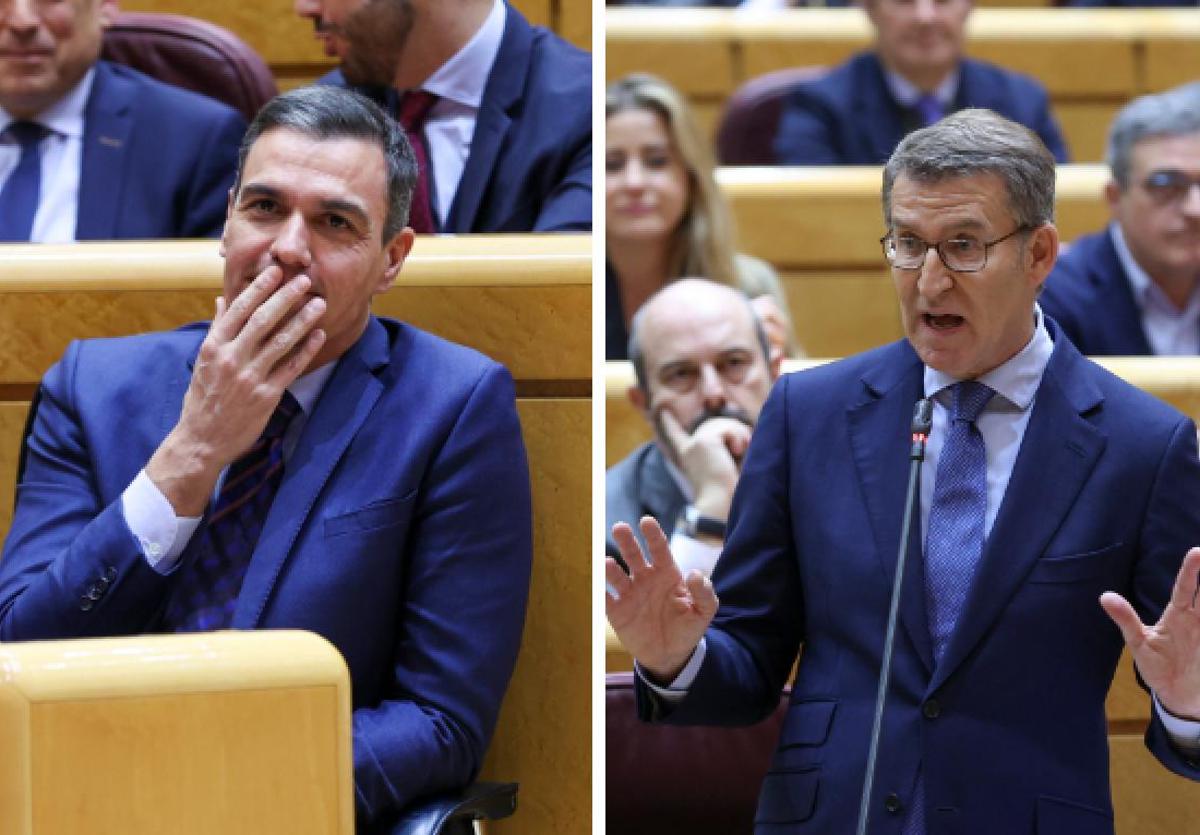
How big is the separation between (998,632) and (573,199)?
1.41 ft

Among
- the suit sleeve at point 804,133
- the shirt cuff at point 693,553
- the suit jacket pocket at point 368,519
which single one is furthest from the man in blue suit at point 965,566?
the suit sleeve at point 804,133

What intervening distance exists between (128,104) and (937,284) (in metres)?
0.65

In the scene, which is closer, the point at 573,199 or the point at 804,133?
the point at 573,199

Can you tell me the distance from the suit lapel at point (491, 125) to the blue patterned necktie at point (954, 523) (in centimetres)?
42

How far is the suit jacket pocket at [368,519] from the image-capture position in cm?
79

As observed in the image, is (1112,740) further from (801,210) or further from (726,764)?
(801,210)

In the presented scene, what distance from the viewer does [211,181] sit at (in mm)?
1170

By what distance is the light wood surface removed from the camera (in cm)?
56

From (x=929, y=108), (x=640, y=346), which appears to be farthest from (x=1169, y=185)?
(x=640, y=346)

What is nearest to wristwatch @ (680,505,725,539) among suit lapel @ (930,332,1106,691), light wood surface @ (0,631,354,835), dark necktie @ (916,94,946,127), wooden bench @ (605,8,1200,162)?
suit lapel @ (930,332,1106,691)

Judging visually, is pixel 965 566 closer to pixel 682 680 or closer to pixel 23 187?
pixel 682 680

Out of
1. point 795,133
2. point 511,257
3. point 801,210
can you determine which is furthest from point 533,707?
point 795,133

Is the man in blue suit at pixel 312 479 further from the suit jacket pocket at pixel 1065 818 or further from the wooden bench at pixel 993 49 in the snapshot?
the wooden bench at pixel 993 49

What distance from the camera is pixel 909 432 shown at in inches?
29.0
